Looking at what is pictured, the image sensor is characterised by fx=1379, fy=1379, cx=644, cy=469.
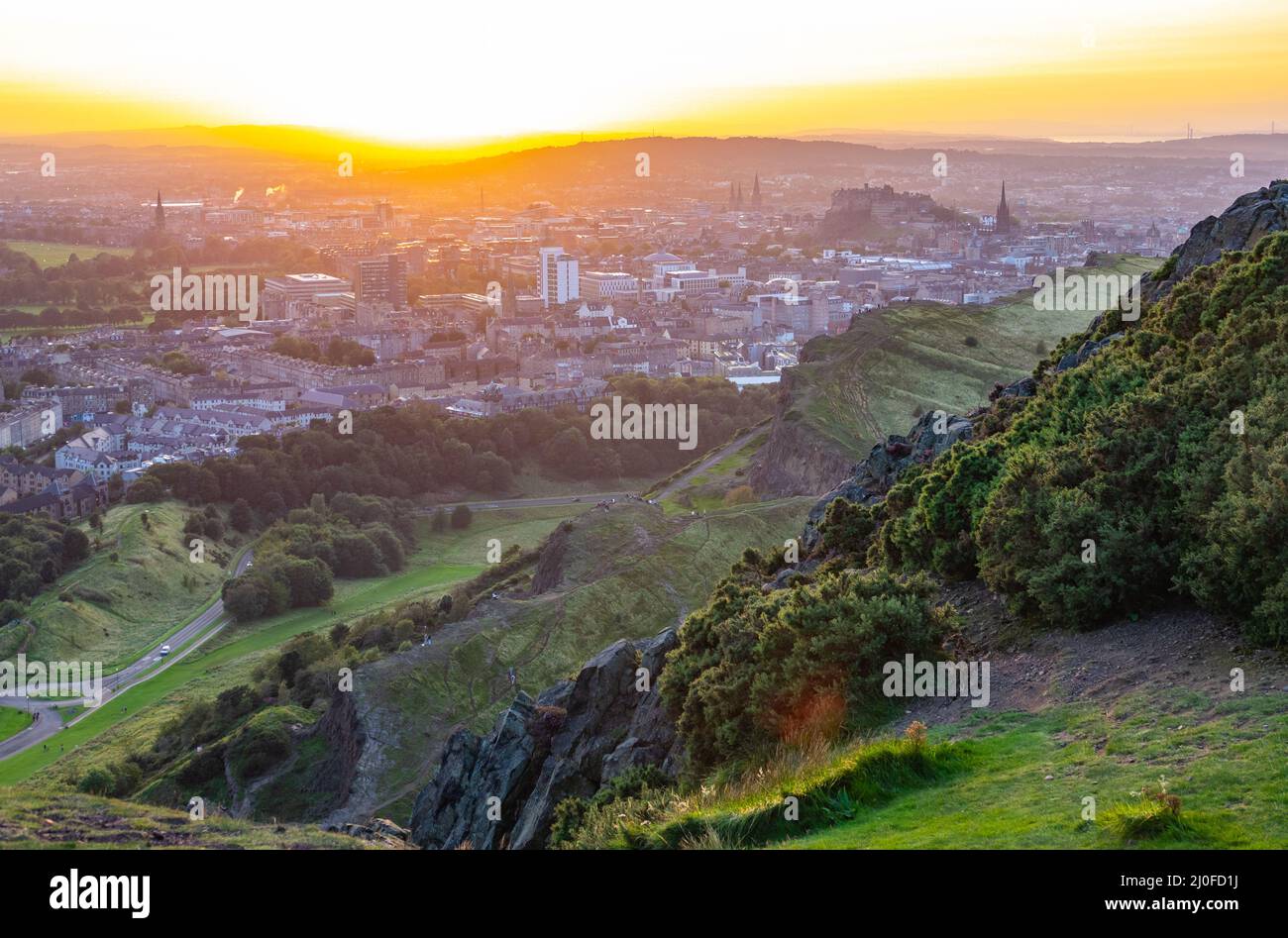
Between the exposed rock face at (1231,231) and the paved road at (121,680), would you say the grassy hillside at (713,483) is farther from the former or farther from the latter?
the exposed rock face at (1231,231)

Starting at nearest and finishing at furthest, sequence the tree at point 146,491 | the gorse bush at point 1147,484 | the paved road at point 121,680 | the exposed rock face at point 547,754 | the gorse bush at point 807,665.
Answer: the gorse bush at point 1147,484, the gorse bush at point 807,665, the exposed rock face at point 547,754, the paved road at point 121,680, the tree at point 146,491

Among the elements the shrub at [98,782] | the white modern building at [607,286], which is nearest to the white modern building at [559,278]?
the white modern building at [607,286]

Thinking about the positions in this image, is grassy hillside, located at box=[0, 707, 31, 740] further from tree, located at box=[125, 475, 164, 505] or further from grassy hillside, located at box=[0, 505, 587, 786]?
tree, located at box=[125, 475, 164, 505]

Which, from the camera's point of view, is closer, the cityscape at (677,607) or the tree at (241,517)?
the cityscape at (677,607)

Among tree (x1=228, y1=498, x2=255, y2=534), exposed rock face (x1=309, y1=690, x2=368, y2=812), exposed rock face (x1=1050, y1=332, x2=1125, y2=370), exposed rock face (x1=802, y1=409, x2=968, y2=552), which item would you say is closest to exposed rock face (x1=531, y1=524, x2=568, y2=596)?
exposed rock face (x1=309, y1=690, x2=368, y2=812)

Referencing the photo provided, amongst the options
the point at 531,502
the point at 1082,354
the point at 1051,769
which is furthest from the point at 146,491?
the point at 1051,769
